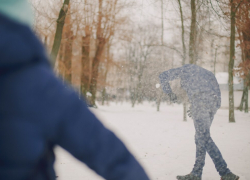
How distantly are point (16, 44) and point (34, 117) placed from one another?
0.19 meters

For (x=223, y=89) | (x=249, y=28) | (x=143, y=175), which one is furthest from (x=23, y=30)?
(x=223, y=89)

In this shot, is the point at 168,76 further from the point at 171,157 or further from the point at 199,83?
the point at 171,157

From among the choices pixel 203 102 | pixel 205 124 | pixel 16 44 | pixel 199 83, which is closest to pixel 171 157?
pixel 205 124

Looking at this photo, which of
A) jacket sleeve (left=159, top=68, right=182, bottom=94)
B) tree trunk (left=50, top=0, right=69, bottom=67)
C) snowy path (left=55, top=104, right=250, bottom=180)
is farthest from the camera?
tree trunk (left=50, top=0, right=69, bottom=67)

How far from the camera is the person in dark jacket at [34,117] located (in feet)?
1.84

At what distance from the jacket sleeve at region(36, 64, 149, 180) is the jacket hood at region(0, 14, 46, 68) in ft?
0.22

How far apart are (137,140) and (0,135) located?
751 centimetres

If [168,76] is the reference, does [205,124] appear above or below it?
below

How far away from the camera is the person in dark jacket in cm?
56

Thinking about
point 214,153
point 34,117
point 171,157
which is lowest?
point 171,157

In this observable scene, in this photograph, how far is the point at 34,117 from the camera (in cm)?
58

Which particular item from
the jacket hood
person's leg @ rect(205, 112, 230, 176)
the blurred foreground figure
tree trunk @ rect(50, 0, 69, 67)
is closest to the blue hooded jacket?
the blurred foreground figure

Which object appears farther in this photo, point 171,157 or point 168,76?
point 171,157

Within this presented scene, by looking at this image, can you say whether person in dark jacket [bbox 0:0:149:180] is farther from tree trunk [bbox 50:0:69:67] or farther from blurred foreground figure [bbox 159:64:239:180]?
tree trunk [bbox 50:0:69:67]
